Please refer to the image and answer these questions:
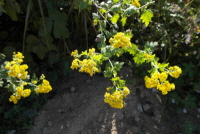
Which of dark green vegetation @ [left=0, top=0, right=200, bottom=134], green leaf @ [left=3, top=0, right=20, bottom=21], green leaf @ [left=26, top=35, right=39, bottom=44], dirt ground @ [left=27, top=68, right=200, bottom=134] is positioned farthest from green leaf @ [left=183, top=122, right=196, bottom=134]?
Result: green leaf @ [left=3, top=0, right=20, bottom=21]

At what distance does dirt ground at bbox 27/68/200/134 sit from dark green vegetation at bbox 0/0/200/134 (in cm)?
11

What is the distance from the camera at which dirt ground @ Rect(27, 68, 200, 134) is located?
1.88 meters

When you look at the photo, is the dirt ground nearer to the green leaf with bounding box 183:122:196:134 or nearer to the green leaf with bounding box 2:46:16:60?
the green leaf with bounding box 183:122:196:134

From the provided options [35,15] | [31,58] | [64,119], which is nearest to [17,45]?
[31,58]

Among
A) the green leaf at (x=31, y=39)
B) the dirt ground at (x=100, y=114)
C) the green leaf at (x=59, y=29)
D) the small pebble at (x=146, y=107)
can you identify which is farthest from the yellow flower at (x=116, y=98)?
the green leaf at (x=31, y=39)

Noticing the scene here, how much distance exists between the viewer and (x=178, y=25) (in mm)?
2232

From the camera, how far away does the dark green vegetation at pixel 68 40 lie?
1907 millimetres

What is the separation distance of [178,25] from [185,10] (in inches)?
6.4

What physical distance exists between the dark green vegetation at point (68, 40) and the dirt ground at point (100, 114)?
0.11 meters

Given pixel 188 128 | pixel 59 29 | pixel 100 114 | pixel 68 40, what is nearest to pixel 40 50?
pixel 59 29

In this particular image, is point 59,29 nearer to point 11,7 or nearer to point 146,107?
point 11,7

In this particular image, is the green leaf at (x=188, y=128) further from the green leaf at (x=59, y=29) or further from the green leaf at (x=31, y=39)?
the green leaf at (x=31, y=39)

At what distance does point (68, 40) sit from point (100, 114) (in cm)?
85

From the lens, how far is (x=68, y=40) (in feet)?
7.39
